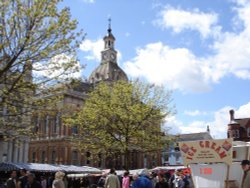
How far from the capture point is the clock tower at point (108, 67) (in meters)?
67.8

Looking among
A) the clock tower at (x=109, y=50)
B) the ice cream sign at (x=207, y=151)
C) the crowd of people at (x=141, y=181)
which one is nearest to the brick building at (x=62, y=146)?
the clock tower at (x=109, y=50)

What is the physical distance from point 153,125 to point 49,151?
28.6 meters

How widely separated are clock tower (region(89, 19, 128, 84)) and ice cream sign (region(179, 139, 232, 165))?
5614 centimetres

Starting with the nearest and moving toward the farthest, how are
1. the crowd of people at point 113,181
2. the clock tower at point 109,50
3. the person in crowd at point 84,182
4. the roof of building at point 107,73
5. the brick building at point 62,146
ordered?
the crowd of people at point 113,181, the person in crowd at point 84,182, the brick building at point 62,146, the roof of building at point 107,73, the clock tower at point 109,50

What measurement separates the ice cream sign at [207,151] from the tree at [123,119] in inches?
850

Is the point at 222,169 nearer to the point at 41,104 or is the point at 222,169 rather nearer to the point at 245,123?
the point at 41,104

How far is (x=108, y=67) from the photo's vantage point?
69.9 m

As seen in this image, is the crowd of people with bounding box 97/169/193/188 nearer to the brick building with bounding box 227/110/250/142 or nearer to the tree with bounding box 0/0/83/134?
the tree with bounding box 0/0/83/134

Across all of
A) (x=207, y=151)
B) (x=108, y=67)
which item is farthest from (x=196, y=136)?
(x=207, y=151)

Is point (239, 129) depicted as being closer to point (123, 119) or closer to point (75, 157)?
point (75, 157)

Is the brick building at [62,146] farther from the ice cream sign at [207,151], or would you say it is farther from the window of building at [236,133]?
the ice cream sign at [207,151]

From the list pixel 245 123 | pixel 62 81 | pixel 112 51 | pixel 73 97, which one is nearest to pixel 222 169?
pixel 62 81

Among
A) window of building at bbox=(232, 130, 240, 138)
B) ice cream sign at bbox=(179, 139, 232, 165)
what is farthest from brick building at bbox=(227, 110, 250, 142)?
ice cream sign at bbox=(179, 139, 232, 165)

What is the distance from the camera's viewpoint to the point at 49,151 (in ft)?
187
